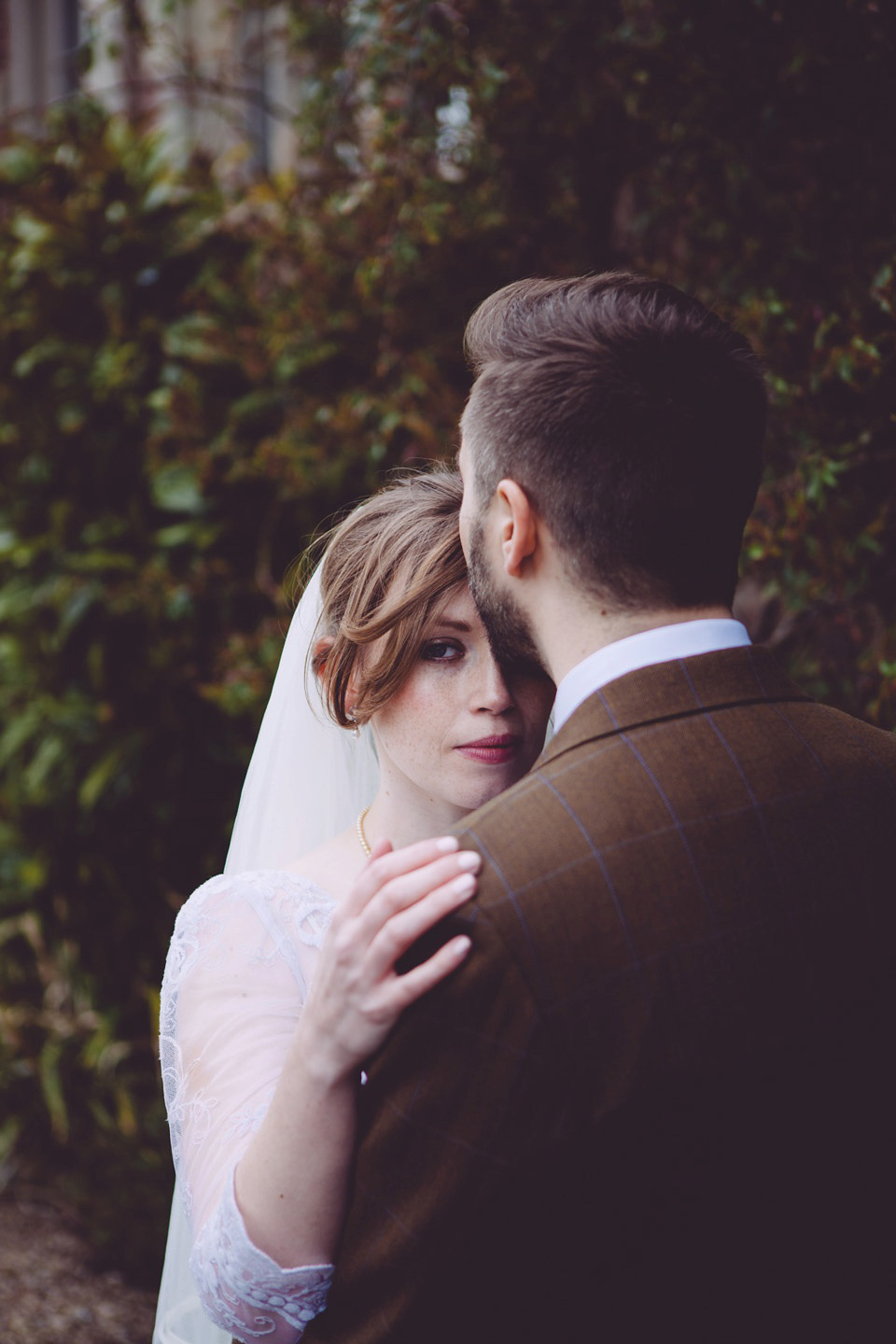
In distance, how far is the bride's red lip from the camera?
1929 millimetres

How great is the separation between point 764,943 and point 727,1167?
248 mm

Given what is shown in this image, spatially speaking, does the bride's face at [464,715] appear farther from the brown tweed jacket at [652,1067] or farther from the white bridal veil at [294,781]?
the brown tweed jacket at [652,1067]

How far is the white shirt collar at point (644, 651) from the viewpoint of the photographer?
4.29 ft

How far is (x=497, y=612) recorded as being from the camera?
55.7 inches

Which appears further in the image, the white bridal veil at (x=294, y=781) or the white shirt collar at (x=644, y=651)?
the white bridal veil at (x=294, y=781)

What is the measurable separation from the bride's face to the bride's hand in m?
0.62

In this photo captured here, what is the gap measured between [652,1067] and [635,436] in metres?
0.69

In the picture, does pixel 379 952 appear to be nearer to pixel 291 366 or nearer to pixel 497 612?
pixel 497 612

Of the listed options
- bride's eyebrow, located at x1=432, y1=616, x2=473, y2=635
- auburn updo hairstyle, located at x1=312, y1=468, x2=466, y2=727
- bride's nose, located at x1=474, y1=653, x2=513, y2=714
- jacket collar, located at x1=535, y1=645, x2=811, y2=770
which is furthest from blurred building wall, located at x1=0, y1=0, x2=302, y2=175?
jacket collar, located at x1=535, y1=645, x2=811, y2=770

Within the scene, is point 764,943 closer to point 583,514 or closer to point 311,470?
point 583,514

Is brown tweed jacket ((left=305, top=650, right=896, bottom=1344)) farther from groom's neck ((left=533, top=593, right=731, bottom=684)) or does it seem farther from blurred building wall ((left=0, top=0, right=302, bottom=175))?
blurred building wall ((left=0, top=0, right=302, bottom=175))

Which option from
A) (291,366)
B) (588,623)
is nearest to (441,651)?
(588,623)

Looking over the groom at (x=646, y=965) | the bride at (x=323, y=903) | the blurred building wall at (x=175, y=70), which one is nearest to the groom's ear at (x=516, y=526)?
the groom at (x=646, y=965)

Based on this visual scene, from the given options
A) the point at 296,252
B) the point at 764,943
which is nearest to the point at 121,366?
the point at 296,252
